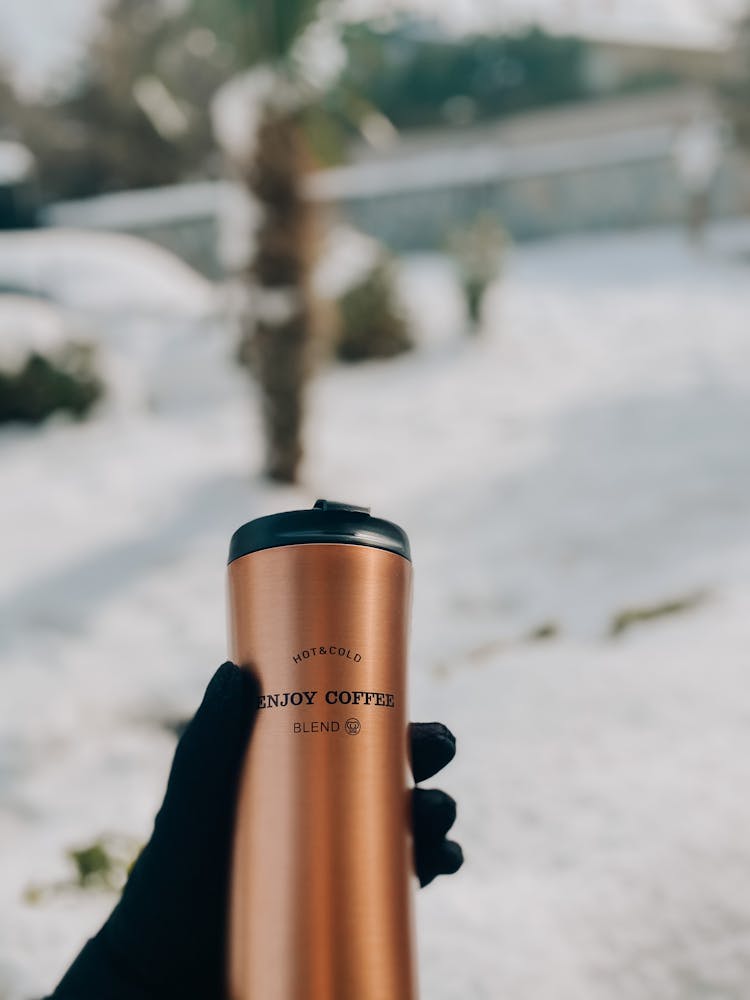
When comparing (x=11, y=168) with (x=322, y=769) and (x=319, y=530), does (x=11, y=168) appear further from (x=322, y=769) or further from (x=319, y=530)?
(x=322, y=769)

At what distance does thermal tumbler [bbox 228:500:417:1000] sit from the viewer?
3.85 feet

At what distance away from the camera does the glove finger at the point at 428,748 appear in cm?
140

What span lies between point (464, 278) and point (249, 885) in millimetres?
11801

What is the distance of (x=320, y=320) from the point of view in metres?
8.40

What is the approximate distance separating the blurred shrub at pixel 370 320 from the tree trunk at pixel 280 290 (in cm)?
362

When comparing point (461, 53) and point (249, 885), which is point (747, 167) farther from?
point (249, 885)

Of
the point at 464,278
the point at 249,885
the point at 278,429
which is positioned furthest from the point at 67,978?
the point at 464,278

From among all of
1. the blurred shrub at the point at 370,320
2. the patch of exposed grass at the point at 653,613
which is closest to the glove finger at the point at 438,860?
the patch of exposed grass at the point at 653,613

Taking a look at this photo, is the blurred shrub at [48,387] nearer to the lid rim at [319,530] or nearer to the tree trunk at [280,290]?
the tree trunk at [280,290]

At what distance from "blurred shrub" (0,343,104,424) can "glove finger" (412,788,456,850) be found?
28.7 ft

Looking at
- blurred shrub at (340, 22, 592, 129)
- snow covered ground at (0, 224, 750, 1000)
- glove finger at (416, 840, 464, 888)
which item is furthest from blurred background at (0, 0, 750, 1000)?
blurred shrub at (340, 22, 592, 129)

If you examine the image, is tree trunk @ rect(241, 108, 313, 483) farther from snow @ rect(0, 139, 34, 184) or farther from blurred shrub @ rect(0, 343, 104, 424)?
snow @ rect(0, 139, 34, 184)

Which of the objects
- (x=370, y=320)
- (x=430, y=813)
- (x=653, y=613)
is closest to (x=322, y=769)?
(x=430, y=813)

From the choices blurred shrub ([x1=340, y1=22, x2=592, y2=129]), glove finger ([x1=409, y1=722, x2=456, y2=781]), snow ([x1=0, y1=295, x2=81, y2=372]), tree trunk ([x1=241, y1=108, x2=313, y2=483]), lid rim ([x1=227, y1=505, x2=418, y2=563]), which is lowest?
glove finger ([x1=409, y1=722, x2=456, y2=781])
